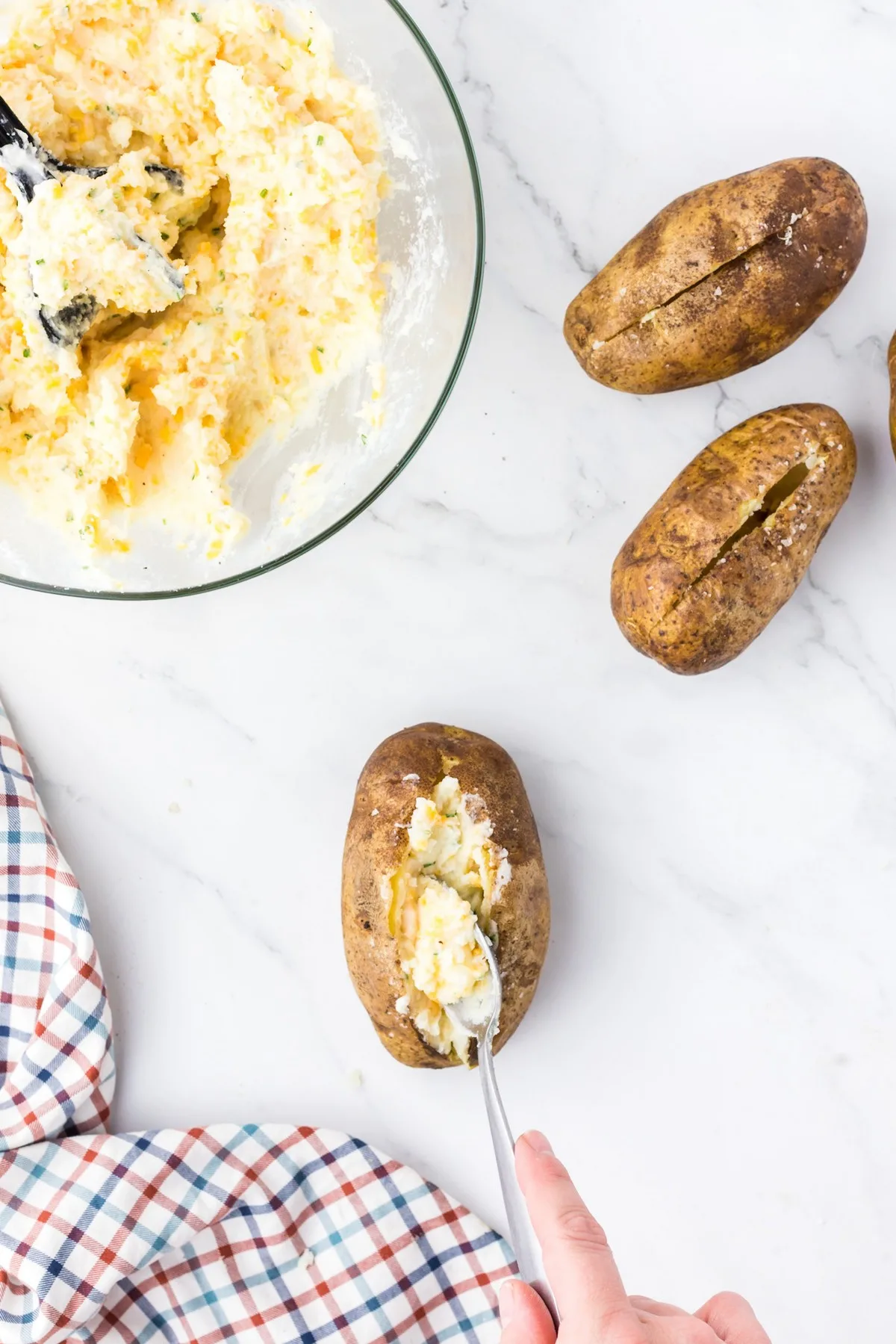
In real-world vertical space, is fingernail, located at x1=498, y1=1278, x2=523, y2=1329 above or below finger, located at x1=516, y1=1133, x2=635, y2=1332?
below

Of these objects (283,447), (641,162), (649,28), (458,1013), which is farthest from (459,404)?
(458,1013)

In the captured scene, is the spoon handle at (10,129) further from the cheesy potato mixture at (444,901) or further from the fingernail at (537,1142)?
the fingernail at (537,1142)

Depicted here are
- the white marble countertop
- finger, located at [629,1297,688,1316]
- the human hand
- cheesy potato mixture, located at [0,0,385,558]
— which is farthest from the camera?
the white marble countertop

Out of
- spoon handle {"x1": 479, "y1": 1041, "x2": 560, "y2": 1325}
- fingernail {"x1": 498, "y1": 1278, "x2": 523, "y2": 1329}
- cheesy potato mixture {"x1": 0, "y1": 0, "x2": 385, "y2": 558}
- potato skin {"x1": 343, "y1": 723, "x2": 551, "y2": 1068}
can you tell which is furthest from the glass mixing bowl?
fingernail {"x1": 498, "y1": 1278, "x2": 523, "y2": 1329}

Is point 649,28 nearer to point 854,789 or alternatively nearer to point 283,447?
point 283,447

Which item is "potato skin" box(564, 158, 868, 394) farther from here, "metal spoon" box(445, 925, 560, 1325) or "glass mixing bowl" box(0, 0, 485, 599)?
"metal spoon" box(445, 925, 560, 1325)

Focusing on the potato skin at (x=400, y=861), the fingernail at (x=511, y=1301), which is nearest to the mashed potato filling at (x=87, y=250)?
the potato skin at (x=400, y=861)
